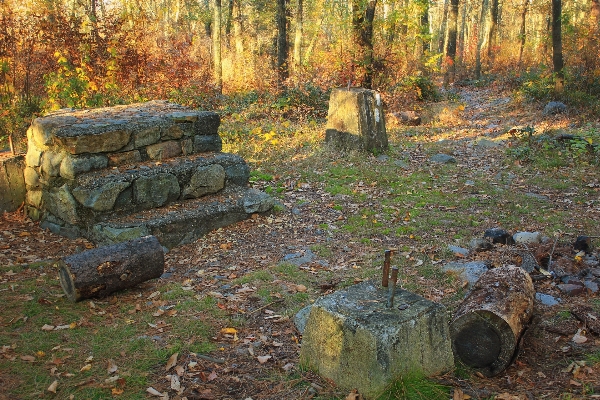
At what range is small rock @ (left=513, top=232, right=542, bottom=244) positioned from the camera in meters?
6.12

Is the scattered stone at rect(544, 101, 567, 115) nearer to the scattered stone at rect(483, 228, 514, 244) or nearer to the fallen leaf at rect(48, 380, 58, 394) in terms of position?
the scattered stone at rect(483, 228, 514, 244)

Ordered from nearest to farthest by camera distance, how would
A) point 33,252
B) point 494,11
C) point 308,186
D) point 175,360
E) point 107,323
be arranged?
point 175,360, point 107,323, point 33,252, point 308,186, point 494,11

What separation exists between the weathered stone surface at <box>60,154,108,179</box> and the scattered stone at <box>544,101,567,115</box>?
38.4 feet

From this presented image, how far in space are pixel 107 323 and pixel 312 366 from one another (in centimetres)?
209

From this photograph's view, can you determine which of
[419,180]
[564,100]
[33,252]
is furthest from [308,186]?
[564,100]

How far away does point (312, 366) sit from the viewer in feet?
12.6

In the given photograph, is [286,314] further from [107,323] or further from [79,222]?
[79,222]

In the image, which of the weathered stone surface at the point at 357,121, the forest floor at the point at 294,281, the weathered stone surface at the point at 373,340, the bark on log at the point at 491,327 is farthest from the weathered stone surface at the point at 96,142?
the weathered stone surface at the point at 357,121

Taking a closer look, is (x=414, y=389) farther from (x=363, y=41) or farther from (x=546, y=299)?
(x=363, y=41)

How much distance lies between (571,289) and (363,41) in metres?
11.8

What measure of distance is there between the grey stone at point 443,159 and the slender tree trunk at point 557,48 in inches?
224

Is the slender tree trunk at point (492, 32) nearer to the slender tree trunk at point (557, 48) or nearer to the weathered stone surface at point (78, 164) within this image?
the slender tree trunk at point (557, 48)

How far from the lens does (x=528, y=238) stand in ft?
20.2

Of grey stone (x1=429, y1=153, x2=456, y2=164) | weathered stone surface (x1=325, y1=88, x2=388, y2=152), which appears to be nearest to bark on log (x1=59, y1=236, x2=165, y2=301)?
weathered stone surface (x1=325, y1=88, x2=388, y2=152)
